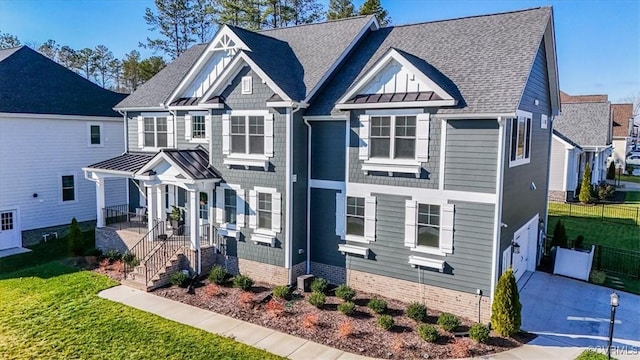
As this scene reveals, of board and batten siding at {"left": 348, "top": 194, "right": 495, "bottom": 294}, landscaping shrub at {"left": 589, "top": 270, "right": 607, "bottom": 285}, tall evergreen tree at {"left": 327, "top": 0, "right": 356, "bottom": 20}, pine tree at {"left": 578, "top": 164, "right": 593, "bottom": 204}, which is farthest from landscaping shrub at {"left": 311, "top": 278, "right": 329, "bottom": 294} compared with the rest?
tall evergreen tree at {"left": 327, "top": 0, "right": 356, "bottom": 20}

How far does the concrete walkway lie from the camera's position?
10.1 m

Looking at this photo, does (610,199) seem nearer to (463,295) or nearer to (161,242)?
(463,295)

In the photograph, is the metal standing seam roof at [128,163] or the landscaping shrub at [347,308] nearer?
the landscaping shrub at [347,308]

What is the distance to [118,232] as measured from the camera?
17688 mm

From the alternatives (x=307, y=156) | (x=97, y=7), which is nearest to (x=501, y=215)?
(x=307, y=156)

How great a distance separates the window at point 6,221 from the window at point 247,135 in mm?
12437

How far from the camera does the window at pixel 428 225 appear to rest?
40.5 ft

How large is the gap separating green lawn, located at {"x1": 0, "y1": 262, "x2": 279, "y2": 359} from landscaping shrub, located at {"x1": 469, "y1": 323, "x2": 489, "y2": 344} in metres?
5.04

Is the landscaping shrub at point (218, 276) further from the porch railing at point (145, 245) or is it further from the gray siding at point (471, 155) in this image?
the gray siding at point (471, 155)

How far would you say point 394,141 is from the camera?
12.8 meters

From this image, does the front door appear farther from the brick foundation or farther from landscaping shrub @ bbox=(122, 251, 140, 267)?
the brick foundation

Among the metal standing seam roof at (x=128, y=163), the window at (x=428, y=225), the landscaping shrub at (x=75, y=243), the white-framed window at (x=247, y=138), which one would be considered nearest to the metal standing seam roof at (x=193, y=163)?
the white-framed window at (x=247, y=138)

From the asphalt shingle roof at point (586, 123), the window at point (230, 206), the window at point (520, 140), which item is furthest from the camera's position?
the asphalt shingle roof at point (586, 123)

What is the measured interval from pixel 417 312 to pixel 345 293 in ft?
7.64
